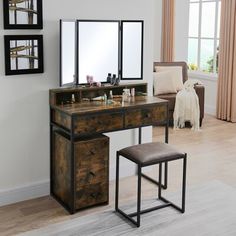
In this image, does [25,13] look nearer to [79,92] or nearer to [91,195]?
[79,92]

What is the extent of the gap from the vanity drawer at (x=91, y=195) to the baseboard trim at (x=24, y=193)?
0.45 m

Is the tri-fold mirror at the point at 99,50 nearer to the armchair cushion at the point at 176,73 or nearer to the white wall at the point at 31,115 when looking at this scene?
the white wall at the point at 31,115

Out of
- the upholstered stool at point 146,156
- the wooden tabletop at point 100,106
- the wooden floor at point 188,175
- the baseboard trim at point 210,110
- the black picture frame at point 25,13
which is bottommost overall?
the wooden floor at point 188,175

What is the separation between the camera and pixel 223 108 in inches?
263

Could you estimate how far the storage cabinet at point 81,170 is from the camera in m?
3.46

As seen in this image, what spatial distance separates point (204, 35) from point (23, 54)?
448 centimetres

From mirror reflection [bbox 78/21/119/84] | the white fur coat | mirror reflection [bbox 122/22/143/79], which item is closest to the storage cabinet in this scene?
mirror reflection [bbox 78/21/119/84]

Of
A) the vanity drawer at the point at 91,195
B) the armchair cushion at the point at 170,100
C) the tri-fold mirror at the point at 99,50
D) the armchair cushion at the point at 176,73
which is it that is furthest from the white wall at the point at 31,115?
the armchair cushion at the point at 176,73

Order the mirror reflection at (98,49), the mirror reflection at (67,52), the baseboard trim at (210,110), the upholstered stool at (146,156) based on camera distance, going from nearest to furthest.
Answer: the upholstered stool at (146,156) → the mirror reflection at (67,52) → the mirror reflection at (98,49) → the baseboard trim at (210,110)

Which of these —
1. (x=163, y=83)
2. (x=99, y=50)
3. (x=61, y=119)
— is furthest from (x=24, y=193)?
(x=163, y=83)

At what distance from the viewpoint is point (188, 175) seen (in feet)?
14.5

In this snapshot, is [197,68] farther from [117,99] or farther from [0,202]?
[0,202]

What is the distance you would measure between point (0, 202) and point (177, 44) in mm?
4900

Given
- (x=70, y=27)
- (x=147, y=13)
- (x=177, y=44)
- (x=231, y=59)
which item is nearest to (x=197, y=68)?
(x=177, y=44)
